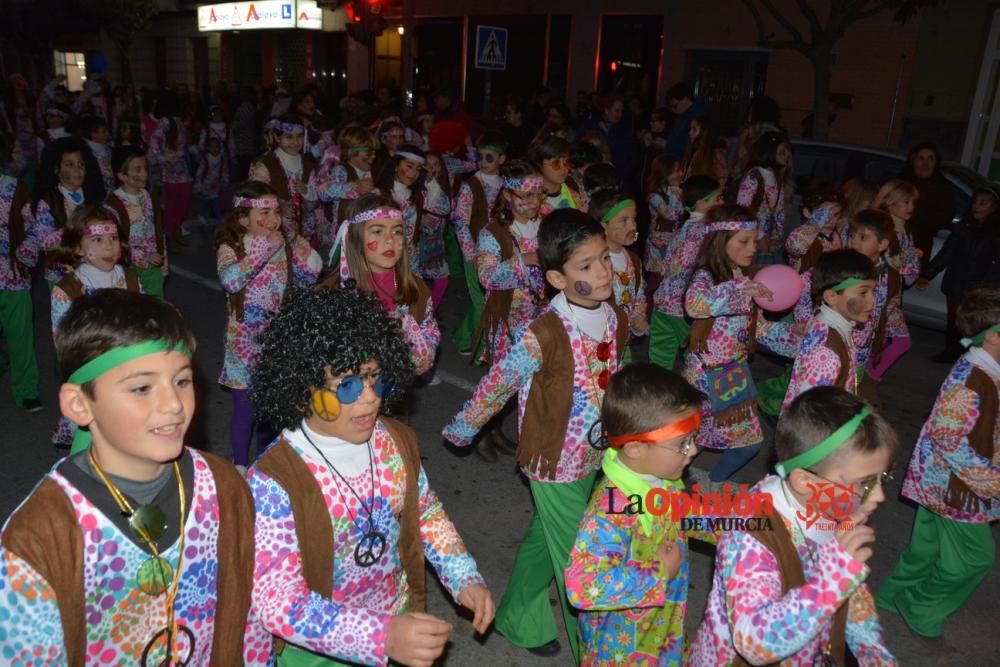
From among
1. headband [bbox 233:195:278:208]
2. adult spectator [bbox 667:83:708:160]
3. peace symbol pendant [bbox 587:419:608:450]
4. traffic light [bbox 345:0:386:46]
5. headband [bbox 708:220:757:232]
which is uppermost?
traffic light [bbox 345:0:386:46]

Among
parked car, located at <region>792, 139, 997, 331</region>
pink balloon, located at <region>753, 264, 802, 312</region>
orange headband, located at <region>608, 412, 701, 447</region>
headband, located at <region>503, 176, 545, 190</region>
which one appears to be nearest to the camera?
orange headband, located at <region>608, 412, 701, 447</region>

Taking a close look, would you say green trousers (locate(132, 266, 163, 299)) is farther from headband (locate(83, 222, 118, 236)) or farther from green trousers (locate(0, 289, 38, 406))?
headband (locate(83, 222, 118, 236))

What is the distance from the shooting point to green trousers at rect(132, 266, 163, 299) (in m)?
6.53

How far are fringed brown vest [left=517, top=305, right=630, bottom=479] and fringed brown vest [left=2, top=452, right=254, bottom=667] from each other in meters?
1.57

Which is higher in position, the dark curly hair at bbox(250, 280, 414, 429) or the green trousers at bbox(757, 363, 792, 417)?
the dark curly hair at bbox(250, 280, 414, 429)

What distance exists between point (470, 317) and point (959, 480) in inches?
195

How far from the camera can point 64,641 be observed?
5.85 feet

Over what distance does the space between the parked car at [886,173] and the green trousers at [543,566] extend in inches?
265

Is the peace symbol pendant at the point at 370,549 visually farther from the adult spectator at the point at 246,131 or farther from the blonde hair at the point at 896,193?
the adult spectator at the point at 246,131

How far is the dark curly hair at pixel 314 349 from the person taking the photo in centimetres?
226

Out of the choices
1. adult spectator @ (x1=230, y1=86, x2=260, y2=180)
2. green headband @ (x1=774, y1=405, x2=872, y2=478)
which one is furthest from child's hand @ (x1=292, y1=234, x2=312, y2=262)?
adult spectator @ (x1=230, y1=86, x2=260, y2=180)

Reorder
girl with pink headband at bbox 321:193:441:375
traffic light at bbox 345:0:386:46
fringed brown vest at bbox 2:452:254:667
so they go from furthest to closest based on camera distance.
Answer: traffic light at bbox 345:0:386:46
girl with pink headband at bbox 321:193:441:375
fringed brown vest at bbox 2:452:254:667

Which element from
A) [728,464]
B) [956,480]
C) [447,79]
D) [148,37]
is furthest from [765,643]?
[148,37]

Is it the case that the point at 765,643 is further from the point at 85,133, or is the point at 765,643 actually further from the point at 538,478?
the point at 85,133
